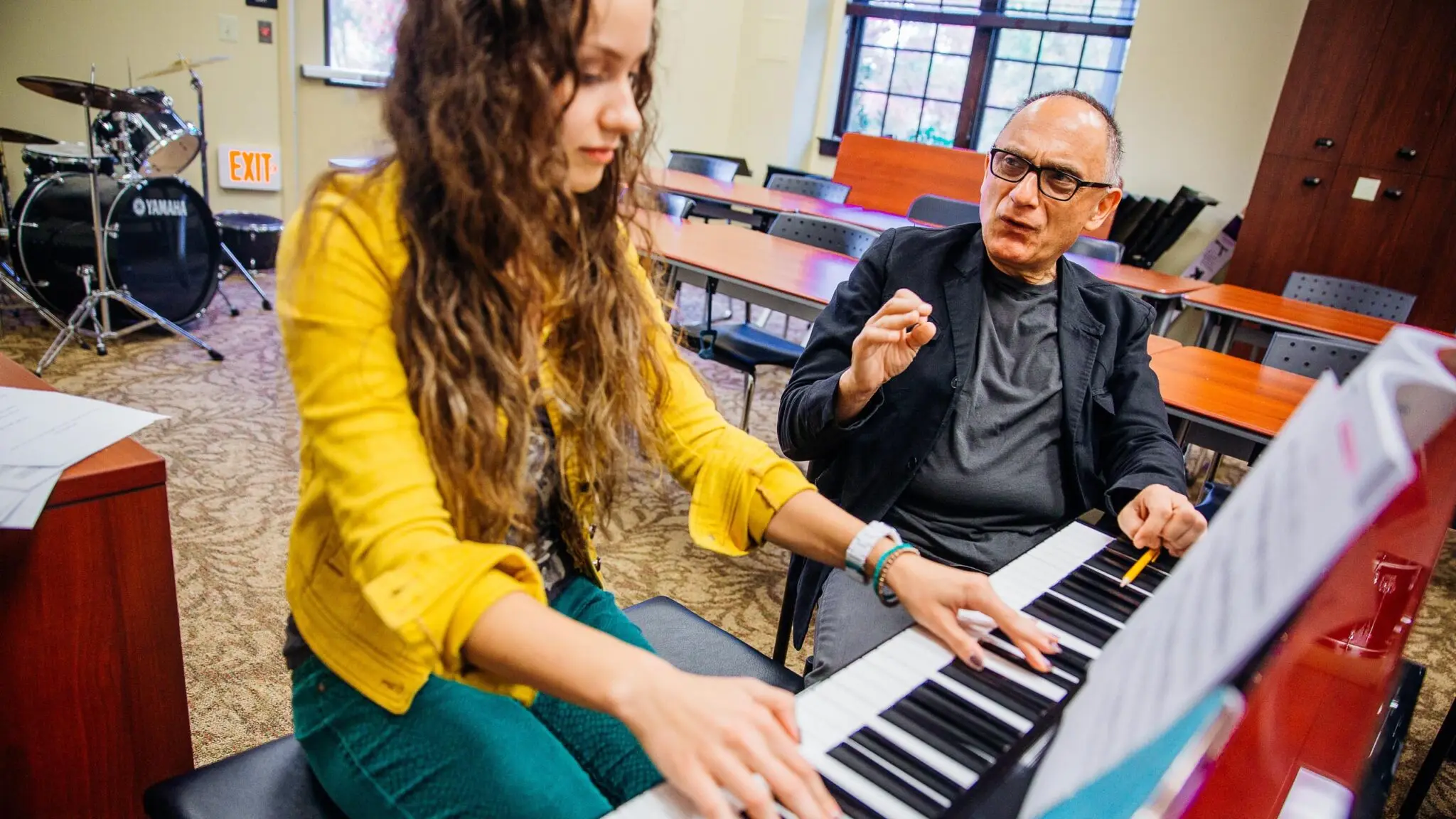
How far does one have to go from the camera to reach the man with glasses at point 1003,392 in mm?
1507

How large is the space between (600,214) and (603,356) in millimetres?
172

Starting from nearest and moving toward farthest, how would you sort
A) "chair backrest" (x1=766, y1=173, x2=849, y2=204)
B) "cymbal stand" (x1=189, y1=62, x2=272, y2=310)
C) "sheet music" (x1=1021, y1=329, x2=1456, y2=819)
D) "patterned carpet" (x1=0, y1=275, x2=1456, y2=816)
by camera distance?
"sheet music" (x1=1021, y1=329, x2=1456, y2=819)
"patterned carpet" (x1=0, y1=275, x2=1456, y2=816)
"cymbal stand" (x1=189, y1=62, x2=272, y2=310)
"chair backrest" (x1=766, y1=173, x2=849, y2=204)

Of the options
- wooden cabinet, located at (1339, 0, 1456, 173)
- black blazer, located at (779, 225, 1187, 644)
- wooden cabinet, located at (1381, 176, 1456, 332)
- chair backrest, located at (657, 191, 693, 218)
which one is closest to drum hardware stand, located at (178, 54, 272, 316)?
chair backrest, located at (657, 191, 693, 218)

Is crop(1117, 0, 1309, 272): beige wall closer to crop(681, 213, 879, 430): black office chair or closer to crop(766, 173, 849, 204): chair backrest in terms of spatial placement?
crop(766, 173, 849, 204): chair backrest

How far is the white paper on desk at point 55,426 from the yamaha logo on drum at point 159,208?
10.8ft

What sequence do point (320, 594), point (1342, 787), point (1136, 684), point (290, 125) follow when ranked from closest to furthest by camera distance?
point (1136, 684)
point (1342, 787)
point (320, 594)
point (290, 125)

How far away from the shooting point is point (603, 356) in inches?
41.0

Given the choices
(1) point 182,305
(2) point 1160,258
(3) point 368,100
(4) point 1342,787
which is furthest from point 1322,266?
(1) point 182,305

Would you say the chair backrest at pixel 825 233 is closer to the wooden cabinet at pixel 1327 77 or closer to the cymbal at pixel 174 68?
the wooden cabinet at pixel 1327 77

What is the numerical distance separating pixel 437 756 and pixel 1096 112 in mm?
1446

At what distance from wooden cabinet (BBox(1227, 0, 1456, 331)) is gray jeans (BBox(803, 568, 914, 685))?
529cm

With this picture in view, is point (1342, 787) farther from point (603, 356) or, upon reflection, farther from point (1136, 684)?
point (603, 356)

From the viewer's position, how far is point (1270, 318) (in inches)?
137

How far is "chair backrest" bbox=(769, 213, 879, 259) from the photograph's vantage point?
11.7 feet
